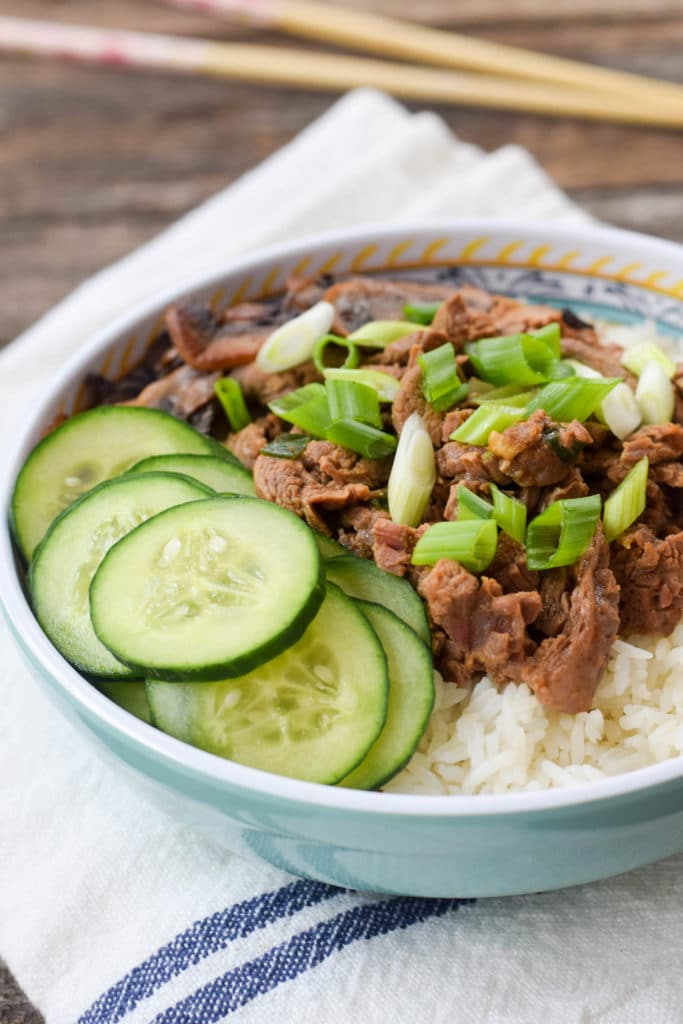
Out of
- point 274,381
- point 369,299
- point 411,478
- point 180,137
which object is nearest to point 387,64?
point 180,137

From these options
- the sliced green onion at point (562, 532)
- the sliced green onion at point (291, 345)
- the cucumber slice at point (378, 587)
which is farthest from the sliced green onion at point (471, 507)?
the sliced green onion at point (291, 345)

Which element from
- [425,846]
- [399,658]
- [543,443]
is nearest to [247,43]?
[543,443]

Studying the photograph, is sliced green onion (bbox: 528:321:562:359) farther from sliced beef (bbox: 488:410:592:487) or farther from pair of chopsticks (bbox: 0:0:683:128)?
pair of chopsticks (bbox: 0:0:683:128)

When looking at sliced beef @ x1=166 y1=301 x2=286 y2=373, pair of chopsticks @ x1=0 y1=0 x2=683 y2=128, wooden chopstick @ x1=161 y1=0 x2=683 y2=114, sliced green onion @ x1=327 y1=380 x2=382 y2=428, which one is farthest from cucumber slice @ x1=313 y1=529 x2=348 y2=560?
wooden chopstick @ x1=161 y1=0 x2=683 y2=114

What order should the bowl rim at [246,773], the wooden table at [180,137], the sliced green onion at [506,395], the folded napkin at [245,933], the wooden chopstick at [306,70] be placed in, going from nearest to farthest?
the bowl rim at [246,773] → the folded napkin at [245,933] → the sliced green onion at [506,395] → the wooden table at [180,137] → the wooden chopstick at [306,70]

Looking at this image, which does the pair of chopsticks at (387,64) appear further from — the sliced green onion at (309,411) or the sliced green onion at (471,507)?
the sliced green onion at (471,507)

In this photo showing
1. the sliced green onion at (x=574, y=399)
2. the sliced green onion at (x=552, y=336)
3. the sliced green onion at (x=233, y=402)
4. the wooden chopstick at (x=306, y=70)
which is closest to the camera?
the sliced green onion at (x=574, y=399)

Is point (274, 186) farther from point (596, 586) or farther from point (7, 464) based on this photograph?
point (596, 586)
